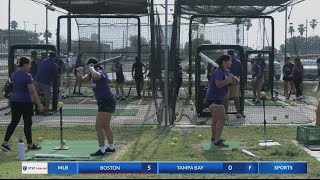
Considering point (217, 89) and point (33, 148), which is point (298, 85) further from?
point (33, 148)

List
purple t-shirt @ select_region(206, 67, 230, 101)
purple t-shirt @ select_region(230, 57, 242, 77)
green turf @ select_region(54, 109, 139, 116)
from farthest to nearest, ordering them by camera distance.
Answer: green turf @ select_region(54, 109, 139, 116)
purple t-shirt @ select_region(230, 57, 242, 77)
purple t-shirt @ select_region(206, 67, 230, 101)

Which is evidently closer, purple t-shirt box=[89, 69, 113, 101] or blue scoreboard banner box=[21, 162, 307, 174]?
blue scoreboard banner box=[21, 162, 307, 174]

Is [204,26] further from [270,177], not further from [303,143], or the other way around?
[270,177]

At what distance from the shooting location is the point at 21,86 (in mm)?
9984

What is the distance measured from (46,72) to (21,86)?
223 inches

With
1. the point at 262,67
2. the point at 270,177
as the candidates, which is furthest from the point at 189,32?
the point at 270,177

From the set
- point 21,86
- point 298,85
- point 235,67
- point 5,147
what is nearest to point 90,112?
point 235,67

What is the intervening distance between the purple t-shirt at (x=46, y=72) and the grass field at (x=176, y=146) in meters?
2.78

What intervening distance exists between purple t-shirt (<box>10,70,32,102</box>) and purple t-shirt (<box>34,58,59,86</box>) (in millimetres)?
5504

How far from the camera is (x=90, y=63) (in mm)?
9836

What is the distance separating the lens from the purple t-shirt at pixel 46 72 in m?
15.5

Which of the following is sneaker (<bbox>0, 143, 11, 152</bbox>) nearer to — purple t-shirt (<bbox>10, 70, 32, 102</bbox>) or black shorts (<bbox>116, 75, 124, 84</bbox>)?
purple t-shirt (<bbox>10, 70, 32, 102</bbox>)

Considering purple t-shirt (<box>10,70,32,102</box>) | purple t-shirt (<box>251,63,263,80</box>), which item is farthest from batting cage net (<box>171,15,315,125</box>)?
purple t-shirt (<box>10,70,32,102</box>)

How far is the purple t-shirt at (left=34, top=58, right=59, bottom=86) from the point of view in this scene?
611 inches
